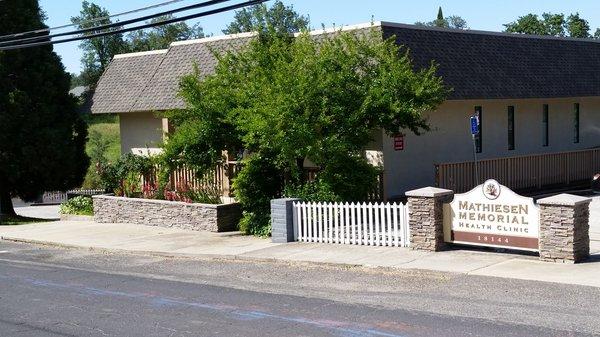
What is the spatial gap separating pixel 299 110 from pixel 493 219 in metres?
5.62

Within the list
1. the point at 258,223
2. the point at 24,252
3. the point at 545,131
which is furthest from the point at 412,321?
the point at 545,131

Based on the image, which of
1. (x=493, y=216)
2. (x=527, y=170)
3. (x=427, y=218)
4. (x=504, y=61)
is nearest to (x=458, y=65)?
(x=504, y=61)

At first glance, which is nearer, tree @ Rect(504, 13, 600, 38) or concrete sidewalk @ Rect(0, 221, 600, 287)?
concrete sidewalk @ Rect(0, 221, 600, 287)

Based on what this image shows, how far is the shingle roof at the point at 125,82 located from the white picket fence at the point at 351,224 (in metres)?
12.3

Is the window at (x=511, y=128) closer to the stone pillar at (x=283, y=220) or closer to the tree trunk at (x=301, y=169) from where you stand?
the tree trunk at (x=301, y=169)

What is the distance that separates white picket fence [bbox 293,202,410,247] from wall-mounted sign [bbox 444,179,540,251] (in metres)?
1.10

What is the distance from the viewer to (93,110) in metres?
29.5

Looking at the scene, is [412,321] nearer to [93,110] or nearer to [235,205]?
[235,205]

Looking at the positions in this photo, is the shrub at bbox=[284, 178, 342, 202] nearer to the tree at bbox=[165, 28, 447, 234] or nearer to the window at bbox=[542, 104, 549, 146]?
the tree at bbox=[165, 28, 447, 234]

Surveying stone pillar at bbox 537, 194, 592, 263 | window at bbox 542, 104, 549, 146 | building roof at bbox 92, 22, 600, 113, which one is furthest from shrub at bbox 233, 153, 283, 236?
window at bbox 542, 104, 549, 146

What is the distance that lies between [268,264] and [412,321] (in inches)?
231

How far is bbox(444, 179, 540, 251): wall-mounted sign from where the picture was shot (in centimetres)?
1409

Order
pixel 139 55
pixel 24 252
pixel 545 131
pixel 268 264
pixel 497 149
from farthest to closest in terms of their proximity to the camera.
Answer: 1. pixel 139 55
2. pixel 545 131
3. pixel 497 149
4. pixel 24 252
5. pixel 268 264

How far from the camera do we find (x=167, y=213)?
22312 mm
